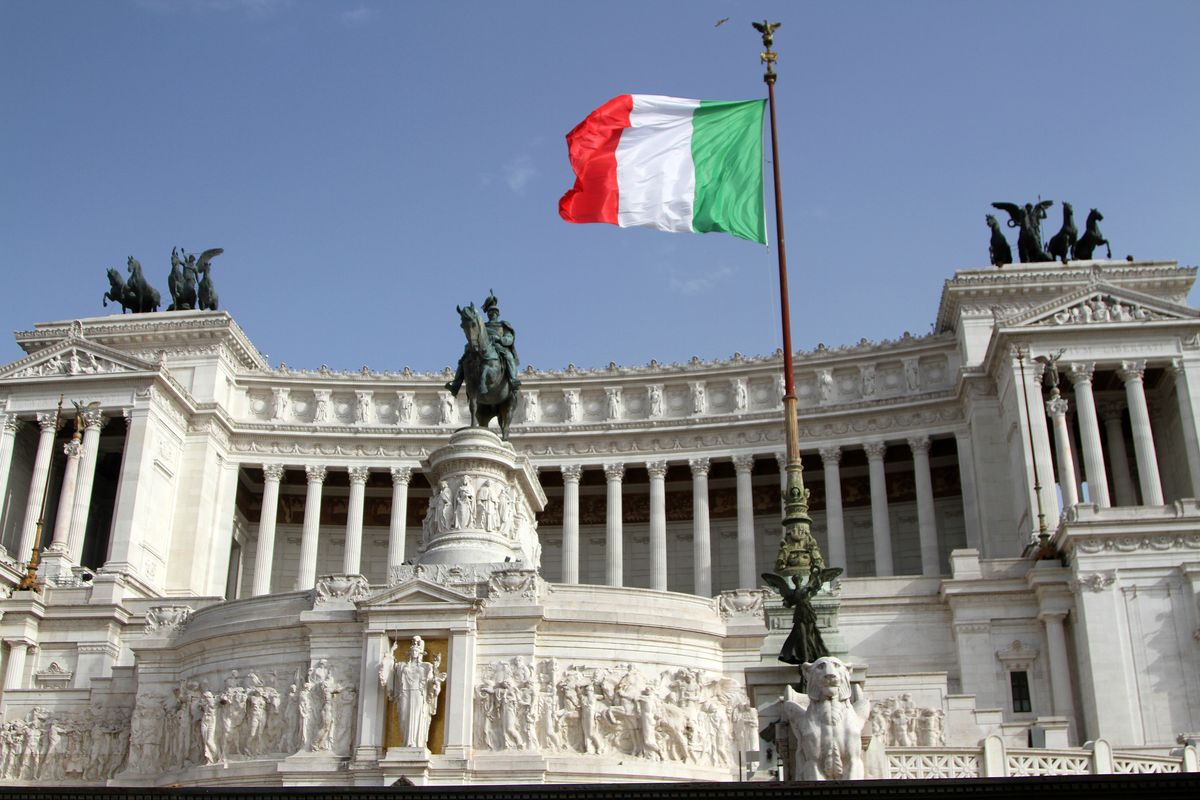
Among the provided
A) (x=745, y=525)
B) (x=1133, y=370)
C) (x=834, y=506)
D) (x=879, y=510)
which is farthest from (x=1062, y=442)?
(x=745, y=525)

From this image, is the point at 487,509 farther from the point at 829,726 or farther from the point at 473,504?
the point at 829,726

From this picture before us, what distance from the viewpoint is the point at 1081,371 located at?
55594mm

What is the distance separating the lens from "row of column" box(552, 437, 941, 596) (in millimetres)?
60281

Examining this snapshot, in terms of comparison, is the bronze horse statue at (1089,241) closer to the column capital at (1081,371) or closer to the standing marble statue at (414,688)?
the column capital at (1081,371)

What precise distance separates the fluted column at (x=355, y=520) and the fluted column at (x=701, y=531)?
1551 cm

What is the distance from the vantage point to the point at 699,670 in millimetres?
32531

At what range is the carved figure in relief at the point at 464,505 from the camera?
3612cm

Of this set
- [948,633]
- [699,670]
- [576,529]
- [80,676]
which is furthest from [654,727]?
[576,529]

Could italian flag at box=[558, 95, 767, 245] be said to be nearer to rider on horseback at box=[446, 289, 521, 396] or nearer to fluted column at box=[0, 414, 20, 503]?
rider on horseback at box=[446, 289, 521, 396]

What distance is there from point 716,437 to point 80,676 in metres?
31.0

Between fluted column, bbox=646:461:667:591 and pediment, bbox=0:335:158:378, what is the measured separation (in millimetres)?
23541

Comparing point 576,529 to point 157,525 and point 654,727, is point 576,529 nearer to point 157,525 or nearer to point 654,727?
point 157,525

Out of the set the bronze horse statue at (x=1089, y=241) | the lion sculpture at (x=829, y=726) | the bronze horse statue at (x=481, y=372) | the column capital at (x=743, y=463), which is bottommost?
the lion sculpture at (x=829, y=726)

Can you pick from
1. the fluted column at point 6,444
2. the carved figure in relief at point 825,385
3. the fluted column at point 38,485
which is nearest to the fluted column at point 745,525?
the carved figure in relief at point 825,385
